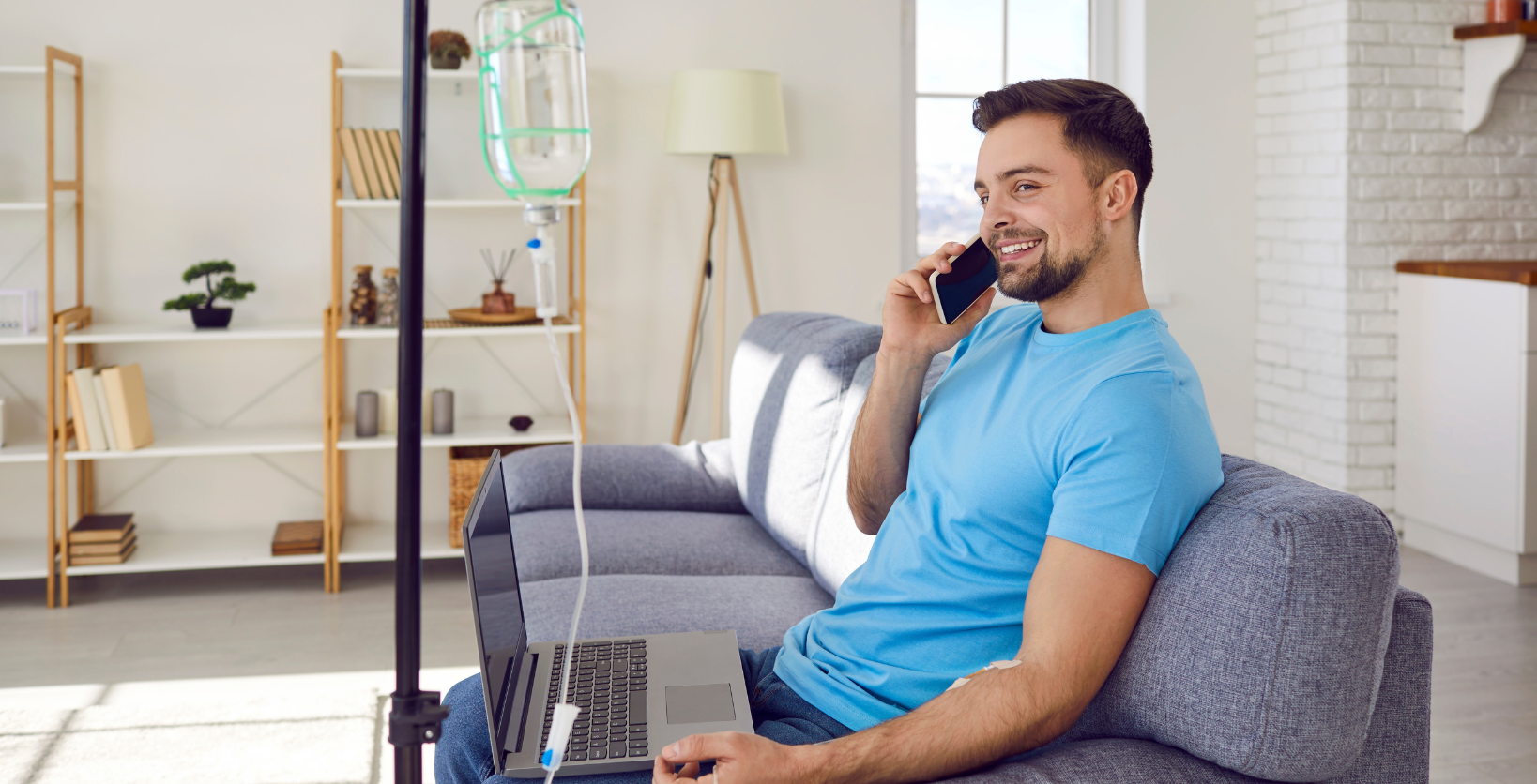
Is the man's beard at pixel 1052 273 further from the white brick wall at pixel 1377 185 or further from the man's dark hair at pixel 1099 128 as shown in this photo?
the white brick wall at pixel 1377 185

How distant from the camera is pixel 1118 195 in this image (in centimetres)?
137

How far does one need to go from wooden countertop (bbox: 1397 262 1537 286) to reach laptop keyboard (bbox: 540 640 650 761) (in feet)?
10.0

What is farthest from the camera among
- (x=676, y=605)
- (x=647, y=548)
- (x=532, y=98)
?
(x=647, y=548)

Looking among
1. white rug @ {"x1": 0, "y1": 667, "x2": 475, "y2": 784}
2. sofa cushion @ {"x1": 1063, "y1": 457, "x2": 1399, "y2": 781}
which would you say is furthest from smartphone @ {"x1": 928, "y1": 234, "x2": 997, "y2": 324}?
white rug @ {"x1": 0, "y1": 667, "x2": 475, "y2": 784}

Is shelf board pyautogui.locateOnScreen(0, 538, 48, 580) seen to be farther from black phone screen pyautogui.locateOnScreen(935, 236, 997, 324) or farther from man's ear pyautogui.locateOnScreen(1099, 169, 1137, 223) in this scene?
man's ear pyautogui.locateOnScreen(1099, 169, 1137, 223)

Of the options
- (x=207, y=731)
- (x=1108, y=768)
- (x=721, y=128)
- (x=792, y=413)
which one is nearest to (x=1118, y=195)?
(x=1108, y=768)

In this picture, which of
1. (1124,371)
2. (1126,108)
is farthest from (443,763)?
(1126,108)

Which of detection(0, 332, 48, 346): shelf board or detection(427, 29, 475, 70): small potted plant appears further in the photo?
detection(427, 29, 475, 70): small potted plant

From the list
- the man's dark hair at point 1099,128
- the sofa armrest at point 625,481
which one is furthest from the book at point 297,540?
the man's dark hair at point 1099,128

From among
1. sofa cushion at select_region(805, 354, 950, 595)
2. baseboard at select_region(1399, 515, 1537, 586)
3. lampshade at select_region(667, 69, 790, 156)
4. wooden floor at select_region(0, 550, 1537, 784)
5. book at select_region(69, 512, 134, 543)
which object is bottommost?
wooden floor at select_region(0, 550, 1537, 784)

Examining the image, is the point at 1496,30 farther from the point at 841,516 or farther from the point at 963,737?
the point at 963,737

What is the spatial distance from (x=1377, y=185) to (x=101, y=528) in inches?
165

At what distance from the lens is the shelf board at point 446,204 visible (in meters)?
3.45

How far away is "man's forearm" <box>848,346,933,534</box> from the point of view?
160cm
